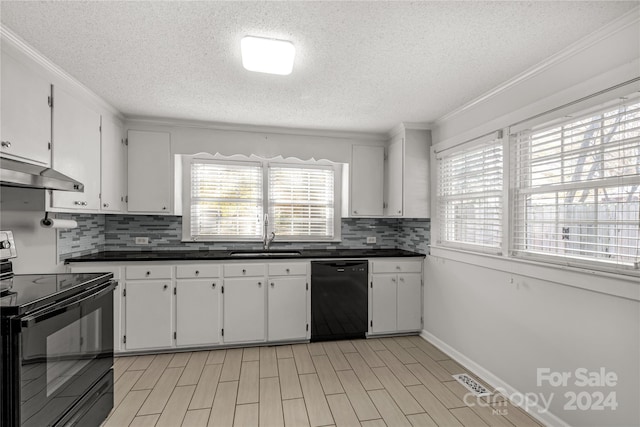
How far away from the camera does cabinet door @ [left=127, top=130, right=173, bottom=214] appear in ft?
10.5

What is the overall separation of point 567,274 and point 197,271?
9.46 ft

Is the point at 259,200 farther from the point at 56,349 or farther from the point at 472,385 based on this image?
the point at 472,385

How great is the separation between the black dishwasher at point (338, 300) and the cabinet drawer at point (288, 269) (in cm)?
10

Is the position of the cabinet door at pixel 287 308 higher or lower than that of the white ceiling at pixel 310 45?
lower

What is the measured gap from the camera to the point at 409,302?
346cm

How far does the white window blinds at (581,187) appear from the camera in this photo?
1.61 meters

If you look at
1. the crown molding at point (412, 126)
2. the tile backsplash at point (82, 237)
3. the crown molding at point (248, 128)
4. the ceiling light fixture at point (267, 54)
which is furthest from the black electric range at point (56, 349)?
the crown molding at point (412, 126)

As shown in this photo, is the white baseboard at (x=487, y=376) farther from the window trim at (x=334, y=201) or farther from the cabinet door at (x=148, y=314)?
the cabinet door at (x=148, y=314)

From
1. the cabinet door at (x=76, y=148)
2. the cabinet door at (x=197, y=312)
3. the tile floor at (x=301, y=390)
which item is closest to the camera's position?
the tile floor at (x=301, y=390)

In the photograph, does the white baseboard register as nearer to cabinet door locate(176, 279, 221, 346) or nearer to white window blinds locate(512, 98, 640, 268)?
white window blinds locate(512, 98, 640, 268)

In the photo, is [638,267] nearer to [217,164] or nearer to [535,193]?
[535,193]

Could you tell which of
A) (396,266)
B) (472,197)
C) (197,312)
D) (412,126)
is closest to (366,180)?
(412,126)

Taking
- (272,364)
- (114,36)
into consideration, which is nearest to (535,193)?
(272,364)

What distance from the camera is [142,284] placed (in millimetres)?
2904
